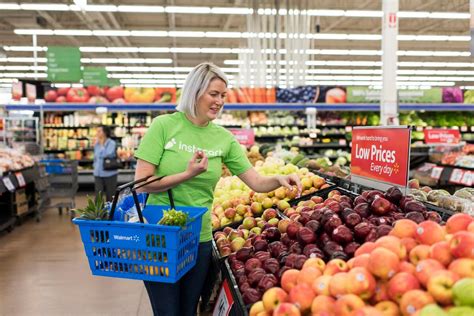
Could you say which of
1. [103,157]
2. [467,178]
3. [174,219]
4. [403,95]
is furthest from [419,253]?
[403,95]

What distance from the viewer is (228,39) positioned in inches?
847

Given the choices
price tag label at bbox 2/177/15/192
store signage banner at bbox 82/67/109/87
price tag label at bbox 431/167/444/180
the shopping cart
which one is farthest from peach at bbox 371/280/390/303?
store signage banner at bbox 82/67/109/87

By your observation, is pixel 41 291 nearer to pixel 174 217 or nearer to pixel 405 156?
pixel 174 217

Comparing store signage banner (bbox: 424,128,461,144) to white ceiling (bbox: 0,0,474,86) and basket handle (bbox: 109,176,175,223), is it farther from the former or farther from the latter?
basket handle (bbox: 109,176,175,223)

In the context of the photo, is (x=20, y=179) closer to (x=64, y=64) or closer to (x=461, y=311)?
(x=64, y=64)

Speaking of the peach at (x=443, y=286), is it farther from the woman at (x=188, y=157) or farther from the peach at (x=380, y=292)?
the woman at (x=188, y=157)

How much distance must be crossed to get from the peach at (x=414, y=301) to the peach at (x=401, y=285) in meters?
0.03

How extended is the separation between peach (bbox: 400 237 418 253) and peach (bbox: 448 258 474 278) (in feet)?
0.72

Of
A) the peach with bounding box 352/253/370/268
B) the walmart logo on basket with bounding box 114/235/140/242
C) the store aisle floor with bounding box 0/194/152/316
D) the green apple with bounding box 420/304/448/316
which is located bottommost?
the store aisle floor with bounding box 0/194/152/316

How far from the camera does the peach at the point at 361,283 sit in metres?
1.48

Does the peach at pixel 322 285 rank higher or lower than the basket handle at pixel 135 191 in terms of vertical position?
lower

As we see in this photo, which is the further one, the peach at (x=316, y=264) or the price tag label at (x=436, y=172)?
the price tag label at (x=436, y=172)

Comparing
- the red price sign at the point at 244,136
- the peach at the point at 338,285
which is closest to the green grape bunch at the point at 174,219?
the peach at the point at 338,285

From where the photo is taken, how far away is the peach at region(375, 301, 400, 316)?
141cm
